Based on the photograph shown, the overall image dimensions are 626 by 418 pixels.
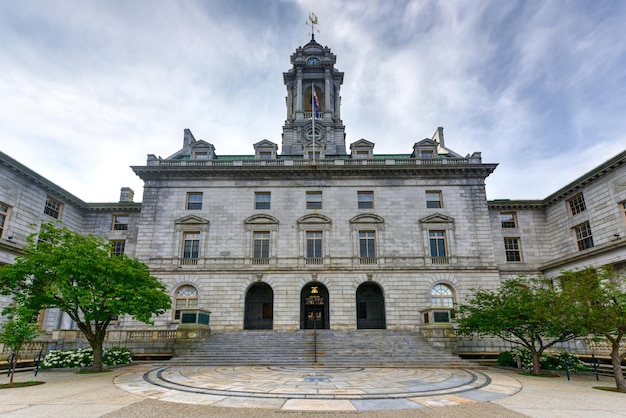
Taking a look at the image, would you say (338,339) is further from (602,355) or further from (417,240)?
(602,355)

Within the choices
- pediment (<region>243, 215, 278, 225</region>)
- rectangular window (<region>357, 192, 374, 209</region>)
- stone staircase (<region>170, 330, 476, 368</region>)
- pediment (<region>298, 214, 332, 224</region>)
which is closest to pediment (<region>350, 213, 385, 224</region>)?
rectangular window (<region>357, 192, 374, 209</region>)

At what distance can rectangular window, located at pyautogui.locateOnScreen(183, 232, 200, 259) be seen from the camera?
3064 cm

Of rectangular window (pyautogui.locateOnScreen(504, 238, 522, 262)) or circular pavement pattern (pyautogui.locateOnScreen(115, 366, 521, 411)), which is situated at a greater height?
rectangular window (pyautogui.locateOnScreen(504, 238, 522, 262))

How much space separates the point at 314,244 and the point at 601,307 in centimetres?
1970

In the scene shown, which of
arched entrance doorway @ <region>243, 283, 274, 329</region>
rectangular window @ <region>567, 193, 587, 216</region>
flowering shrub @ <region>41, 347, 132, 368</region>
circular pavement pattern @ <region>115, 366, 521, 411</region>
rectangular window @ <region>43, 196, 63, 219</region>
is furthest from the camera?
arched entrance doorway @ <region>243, 283, 274, 329</region>

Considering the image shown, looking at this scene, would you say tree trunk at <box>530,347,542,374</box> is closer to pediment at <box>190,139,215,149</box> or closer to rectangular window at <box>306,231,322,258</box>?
rectangular window at <box>306,231,322,258</box>

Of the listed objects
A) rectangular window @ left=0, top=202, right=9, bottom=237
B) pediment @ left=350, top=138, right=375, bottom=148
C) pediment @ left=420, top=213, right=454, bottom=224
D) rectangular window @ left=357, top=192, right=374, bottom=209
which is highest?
pediment @ left=350, top=138, right=375, bottom=148

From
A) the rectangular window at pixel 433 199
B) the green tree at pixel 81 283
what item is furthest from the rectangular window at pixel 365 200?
the green tree at pixel 81 283

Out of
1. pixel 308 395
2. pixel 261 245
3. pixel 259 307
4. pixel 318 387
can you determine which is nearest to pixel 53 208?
pixel 261 245

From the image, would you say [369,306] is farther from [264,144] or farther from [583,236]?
[583,236]

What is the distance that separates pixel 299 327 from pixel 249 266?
6.18 metres

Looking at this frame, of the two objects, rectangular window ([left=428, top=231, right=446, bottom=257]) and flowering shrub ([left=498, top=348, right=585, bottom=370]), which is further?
rectangular window ([left=428, top=231, right=446, bottom=257])

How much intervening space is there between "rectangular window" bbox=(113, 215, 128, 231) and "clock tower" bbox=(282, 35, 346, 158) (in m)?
16.9

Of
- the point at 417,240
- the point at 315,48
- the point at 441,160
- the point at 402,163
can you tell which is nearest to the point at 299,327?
the point at 417,240
